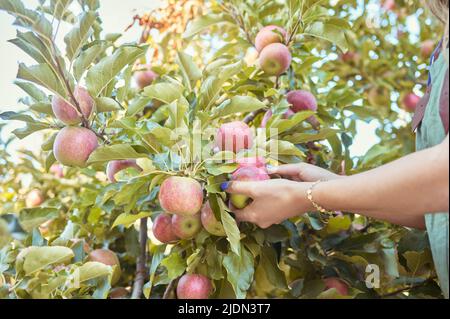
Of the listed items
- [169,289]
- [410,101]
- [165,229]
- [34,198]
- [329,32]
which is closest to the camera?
[165,229]

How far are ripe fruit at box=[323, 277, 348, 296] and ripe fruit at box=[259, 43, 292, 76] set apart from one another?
640mm

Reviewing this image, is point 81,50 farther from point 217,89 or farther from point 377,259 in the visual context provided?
point 377,259

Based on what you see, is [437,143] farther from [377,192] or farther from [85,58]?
[85,58]

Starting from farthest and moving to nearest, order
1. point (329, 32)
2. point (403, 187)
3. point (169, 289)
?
point (329, 32) < point (169, 289) < point (403, 187)

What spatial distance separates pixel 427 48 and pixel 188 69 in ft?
4.84

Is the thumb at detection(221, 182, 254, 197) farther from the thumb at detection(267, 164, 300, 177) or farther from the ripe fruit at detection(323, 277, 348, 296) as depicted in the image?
the ripe fruit at detection(323, 277, 348, 296)

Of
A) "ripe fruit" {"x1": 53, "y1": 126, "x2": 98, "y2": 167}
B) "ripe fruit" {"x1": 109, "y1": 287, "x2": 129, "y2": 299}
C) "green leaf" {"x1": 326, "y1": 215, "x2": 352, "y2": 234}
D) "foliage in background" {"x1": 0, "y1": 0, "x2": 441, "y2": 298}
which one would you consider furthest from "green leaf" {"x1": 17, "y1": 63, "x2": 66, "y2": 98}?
"green leaf" {"x1": 326, "y1": 215, "x2": 352, "y2": 234}

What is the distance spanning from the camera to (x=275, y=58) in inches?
57.3

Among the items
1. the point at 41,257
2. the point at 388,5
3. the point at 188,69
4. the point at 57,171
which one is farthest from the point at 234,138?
the point at 388,5

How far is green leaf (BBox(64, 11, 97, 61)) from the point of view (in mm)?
1096

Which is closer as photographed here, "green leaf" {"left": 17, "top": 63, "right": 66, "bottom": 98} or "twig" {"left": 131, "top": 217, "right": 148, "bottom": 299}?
"green leaf" {"left": 17, "top": 63, "right": 66, "bottom": 98}

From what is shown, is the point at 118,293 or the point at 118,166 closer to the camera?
the point at 118,166

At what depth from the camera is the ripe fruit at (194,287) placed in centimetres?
123
